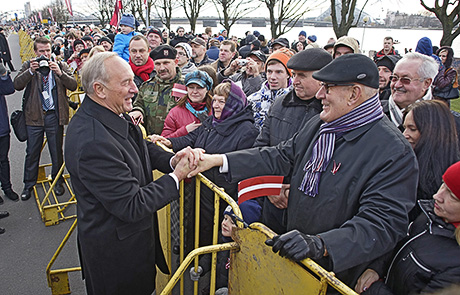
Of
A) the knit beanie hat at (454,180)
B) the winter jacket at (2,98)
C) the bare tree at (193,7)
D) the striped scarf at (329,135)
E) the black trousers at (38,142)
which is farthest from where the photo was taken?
the bare tree at (193,7)

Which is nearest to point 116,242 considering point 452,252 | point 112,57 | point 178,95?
point 112,57

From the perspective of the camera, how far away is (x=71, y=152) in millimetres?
2035

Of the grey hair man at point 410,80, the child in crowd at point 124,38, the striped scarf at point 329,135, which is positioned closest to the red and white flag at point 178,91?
the grey hair man at point 410,80

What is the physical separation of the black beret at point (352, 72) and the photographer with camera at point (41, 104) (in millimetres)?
4628

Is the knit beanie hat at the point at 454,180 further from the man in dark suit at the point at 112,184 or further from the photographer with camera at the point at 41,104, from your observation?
the photographer with camera at the point at 41,104

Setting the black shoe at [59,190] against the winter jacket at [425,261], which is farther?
the black shoe at [59,190]

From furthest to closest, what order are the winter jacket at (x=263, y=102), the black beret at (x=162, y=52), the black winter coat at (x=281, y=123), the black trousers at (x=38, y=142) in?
the black trousers at (x=38, y=142), the black beret at (x=162, y=52), the winter jacket at (x=263, y=102), the black winter coat at (x=281, y=123)

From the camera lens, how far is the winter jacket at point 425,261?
1.73m

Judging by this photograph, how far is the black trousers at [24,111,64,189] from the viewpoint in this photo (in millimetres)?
5367

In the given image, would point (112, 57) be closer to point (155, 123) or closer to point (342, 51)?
point (155, 123)

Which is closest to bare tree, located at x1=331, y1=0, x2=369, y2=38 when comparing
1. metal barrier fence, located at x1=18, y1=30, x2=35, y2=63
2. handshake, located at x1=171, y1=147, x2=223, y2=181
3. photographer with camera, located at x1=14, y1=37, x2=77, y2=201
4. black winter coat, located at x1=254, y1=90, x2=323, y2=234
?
photographer with camera, located at x1=14, y1=37, x2=77, y2=201

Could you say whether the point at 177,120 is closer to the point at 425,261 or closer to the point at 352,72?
the point at 352,72

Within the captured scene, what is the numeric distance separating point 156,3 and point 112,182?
34258 millimetres

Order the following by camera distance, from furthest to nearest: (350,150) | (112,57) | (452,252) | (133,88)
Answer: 1. (133,88)
2. (112,57)
3. (350,150)
4. (452,252)
